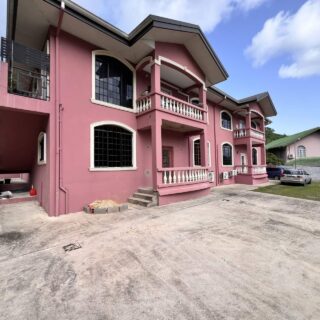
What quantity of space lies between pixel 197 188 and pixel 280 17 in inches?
454

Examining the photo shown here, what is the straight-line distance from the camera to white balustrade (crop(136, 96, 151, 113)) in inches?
348

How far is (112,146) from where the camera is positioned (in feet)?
27.9

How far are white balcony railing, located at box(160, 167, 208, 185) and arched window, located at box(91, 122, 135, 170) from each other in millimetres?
1742

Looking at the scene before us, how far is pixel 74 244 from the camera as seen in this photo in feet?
14.3

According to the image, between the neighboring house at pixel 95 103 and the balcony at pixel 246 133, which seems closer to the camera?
the neighboring house at pixel 95 103

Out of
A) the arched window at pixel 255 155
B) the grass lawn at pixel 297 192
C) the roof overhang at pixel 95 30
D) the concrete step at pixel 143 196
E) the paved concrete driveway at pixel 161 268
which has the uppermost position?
the roof overhang at pixel 95 30

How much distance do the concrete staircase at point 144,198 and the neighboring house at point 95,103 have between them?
0.24 m

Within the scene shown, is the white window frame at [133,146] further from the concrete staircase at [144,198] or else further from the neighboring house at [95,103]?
the concrete staircase at [144,198]

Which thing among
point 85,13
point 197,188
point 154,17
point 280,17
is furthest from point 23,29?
point 280,17

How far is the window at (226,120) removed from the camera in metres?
16.4

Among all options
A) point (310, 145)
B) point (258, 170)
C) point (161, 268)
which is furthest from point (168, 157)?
point (310, 145)

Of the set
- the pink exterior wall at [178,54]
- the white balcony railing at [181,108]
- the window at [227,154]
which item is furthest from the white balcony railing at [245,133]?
the pink exterior wall at [178,54]

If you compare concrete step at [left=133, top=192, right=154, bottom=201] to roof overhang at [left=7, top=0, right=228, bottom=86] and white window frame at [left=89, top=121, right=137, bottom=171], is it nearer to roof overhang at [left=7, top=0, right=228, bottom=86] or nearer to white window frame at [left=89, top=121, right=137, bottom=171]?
white window frame at [left=89, top=121, right=137, bottom=171]

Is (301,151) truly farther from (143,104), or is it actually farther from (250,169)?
(143,104)
